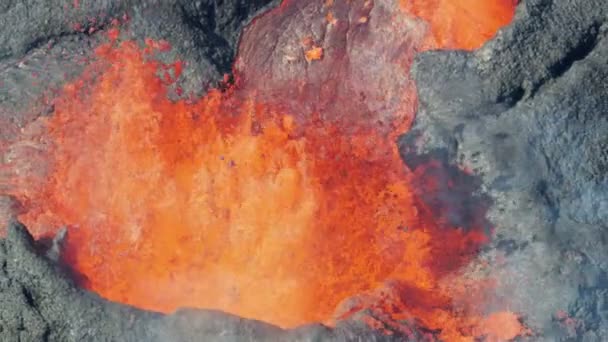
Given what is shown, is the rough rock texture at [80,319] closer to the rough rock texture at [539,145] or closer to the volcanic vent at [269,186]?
the volcanic vent at [269,186]

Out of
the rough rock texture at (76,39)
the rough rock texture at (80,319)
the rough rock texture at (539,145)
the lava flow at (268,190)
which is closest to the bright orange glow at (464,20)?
the lava flow at (268,190)

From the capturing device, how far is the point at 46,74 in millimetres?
4227

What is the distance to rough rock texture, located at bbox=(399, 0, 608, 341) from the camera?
3520 mm

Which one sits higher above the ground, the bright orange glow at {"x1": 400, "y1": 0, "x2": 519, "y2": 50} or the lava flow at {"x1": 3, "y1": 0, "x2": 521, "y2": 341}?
the bright orange glow at {"x1": 400, "y1": 0, "x2": 519, "y2": 50}

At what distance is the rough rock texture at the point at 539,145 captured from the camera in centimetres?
352

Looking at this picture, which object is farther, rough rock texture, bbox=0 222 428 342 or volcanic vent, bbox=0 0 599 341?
volcanic vent, bbox=0 0 599 341

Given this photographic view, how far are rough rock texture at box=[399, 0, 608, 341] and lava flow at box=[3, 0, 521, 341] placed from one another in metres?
0.17

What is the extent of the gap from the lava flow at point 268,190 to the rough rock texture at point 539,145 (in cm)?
17

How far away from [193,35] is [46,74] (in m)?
0.93

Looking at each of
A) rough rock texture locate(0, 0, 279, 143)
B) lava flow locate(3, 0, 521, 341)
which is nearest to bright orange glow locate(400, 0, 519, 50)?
lava flow locate(3, 0, 521, 341)

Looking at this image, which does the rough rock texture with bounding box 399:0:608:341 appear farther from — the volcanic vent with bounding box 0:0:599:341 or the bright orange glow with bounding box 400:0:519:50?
the bright orange glow with bounding box 400:0:519:50

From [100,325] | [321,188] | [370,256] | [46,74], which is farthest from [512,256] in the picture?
[46,74]

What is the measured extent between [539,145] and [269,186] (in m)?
1.54

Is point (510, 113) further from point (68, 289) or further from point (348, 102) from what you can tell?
point (68, 289)
